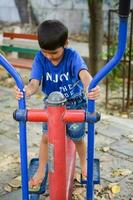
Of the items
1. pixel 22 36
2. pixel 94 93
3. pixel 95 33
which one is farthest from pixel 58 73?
pixel 22 36

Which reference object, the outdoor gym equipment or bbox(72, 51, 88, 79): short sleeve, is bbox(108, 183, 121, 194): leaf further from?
bbox(72, 51, 88, 79): short sleeve

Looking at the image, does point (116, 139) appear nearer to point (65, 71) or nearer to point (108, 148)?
point (108, 148)

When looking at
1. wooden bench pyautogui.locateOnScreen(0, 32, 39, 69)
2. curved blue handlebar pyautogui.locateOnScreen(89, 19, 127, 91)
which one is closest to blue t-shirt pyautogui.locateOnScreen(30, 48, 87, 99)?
curved blue handlebar pyautogui.locateOnScreen(89, 19, 127, 91)

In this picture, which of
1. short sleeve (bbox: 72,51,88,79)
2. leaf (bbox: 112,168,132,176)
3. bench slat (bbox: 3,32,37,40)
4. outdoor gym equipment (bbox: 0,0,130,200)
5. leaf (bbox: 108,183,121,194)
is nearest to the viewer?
outdoor gym equipment (bbox: 0,0,130,200)

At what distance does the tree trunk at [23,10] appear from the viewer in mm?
9961

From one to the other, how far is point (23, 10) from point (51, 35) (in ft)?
27.1

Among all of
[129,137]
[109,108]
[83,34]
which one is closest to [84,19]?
[83,34]

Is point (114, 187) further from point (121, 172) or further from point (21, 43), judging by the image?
point (21, 43)

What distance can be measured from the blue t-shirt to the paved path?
2.50 ft

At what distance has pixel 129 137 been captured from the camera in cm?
349

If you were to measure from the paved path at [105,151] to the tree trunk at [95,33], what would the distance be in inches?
51.9

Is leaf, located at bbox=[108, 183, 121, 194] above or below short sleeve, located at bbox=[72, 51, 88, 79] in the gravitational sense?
below

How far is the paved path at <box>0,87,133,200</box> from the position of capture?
2.65 m

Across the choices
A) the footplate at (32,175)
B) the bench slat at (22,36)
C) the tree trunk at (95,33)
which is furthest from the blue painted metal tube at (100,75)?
the bench slat at (22,36)
